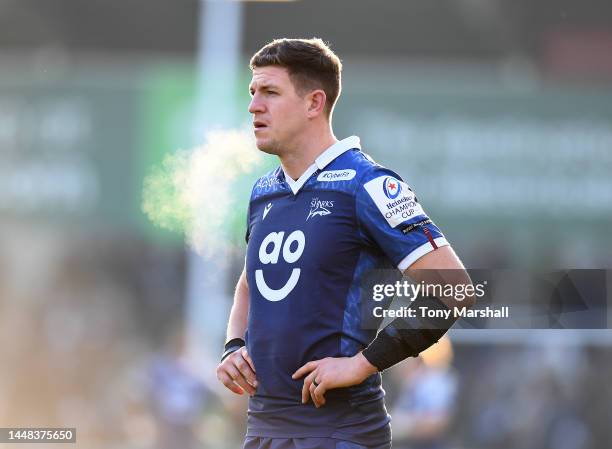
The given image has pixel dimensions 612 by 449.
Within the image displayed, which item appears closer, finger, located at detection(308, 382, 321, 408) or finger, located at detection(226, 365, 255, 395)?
finger, located at detection(308, 382, 321, 408)

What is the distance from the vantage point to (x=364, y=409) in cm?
416

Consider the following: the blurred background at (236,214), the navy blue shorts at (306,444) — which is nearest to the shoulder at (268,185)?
the navy blue shorts at (306,444)

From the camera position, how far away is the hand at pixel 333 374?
13.1ft

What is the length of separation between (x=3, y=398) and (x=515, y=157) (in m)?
6.95

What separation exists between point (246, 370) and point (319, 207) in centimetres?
62

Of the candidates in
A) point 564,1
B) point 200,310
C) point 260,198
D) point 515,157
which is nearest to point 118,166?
point 200,310

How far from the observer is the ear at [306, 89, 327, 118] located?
171 inches

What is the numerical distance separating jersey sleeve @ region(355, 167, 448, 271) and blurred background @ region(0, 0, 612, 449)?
6062mm

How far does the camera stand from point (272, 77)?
14.2ft

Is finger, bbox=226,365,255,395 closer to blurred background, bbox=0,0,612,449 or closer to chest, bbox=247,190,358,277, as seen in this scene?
chest, bbox=247,190,358,277

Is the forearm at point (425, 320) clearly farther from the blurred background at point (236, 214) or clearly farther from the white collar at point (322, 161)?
the blurred background at point (236, 214)

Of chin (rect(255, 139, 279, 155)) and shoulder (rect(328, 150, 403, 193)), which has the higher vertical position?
chin (rect(255, 139, 279, 155))

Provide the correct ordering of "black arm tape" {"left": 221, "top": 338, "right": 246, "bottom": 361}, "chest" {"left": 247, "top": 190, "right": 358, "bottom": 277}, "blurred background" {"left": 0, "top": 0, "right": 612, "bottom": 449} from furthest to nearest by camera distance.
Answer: "blurred background" {"left": 0, "top": 0, "right": 612, "bottom": 449} < "black arm tape" {"left": 221, "top": 338, "right": 246, "bottom": 361} < "chest" {"left": 247, "top": 190, "right": 358, "bottom": 277}

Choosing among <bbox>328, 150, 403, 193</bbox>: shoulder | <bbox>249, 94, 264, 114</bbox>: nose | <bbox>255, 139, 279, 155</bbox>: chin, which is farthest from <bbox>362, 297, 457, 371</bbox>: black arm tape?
<bbox>249, 94, 264, 114</bbox>: nose
